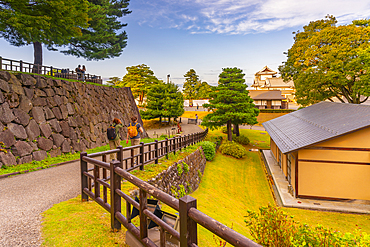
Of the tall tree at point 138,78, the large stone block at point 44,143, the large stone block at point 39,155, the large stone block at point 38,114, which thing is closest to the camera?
the large stone block at point 39,155

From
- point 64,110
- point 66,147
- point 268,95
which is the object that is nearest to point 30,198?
point 66,147

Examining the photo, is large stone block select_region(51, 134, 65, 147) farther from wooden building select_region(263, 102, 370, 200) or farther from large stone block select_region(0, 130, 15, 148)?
wooden building select_region(263, 102, 370, 200)

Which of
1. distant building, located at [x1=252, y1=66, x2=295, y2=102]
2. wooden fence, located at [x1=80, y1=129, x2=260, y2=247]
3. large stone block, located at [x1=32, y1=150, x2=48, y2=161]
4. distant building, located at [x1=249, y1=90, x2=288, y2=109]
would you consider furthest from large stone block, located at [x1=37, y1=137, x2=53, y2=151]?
distant building, located at [x1=252, y1=66, x2=295, y2=102]

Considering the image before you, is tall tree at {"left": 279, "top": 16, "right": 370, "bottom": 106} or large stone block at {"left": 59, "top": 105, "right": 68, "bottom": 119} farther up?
tall tree at {"left": 279, "top": 16, "right": 370, "bottom": 106}

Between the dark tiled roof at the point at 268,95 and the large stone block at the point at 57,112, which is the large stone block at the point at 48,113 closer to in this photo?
the large stone block at the point at 57,112

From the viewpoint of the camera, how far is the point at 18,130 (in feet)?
31.3

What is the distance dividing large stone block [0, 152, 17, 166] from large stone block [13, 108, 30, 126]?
171 centimetres

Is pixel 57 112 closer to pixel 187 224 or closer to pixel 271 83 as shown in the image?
pixel 187 224

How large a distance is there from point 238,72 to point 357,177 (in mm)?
16301

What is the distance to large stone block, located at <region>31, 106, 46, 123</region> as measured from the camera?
34.7 feet

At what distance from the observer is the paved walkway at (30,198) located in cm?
371

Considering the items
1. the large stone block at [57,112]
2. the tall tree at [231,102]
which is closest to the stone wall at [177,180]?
the large stone block at [57,112]

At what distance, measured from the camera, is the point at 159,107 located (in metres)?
32.4

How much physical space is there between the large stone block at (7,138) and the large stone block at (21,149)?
218 millimetres
